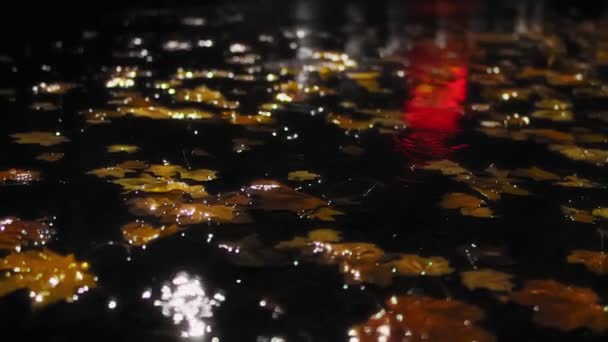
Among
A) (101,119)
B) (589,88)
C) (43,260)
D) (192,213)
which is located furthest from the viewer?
(589,88)

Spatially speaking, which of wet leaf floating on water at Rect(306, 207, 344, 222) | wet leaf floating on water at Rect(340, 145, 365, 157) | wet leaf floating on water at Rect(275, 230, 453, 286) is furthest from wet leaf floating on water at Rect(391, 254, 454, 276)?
wet leaf floating on water at Rect(340, 145, 365, 157)

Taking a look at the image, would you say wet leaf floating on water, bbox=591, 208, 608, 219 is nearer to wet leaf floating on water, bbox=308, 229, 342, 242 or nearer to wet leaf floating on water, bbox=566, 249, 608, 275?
wet leaf floating on water, bbox=566, 249, 608, 275

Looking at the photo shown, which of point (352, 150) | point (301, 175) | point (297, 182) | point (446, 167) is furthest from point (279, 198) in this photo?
point (446, 167)

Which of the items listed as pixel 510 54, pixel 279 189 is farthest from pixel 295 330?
pixel 510 54

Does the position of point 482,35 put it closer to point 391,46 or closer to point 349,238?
point 391,46

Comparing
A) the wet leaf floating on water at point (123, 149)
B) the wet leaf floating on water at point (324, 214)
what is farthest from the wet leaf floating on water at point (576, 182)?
the wet leaf floating on water at point (123, 149)
